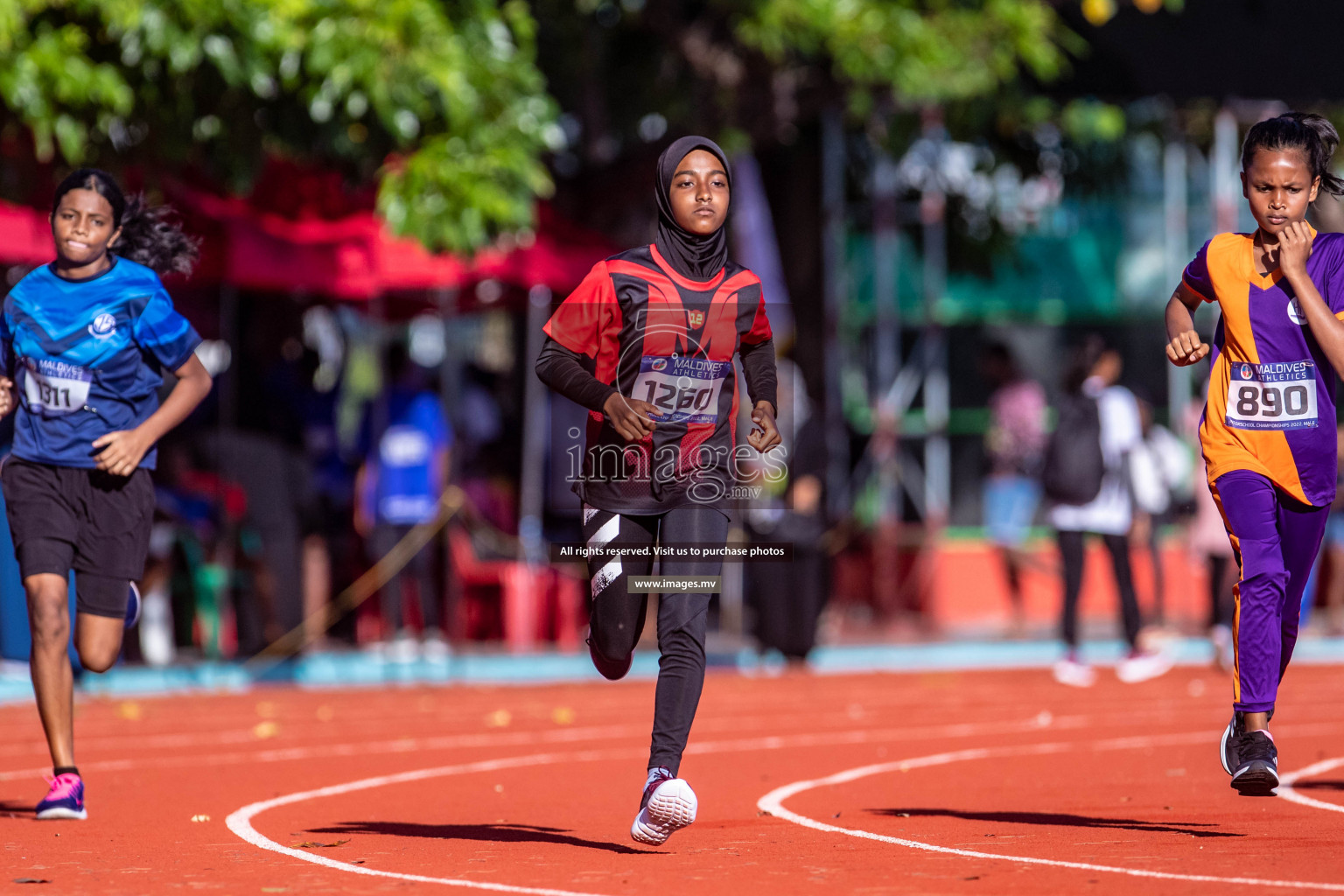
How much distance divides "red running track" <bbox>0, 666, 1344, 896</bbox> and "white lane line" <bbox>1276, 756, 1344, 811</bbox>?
0.05 meters

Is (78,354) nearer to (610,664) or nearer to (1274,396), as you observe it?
(610,664)

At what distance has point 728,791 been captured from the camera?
8.13m

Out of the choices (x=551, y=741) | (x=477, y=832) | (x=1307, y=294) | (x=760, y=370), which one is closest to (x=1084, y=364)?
(x=551, y=741)

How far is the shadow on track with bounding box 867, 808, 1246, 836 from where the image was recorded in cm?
670

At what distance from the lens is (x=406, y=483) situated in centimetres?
1469

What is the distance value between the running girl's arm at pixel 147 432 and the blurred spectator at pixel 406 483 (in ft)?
23.3

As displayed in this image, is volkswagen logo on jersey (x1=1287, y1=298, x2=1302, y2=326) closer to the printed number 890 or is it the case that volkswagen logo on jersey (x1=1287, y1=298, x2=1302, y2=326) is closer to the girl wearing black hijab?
the printed number 890

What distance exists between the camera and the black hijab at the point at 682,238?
641cm

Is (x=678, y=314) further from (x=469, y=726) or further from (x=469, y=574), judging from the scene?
(x=469, y=574)

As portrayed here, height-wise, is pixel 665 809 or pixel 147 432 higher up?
pixel 147 432

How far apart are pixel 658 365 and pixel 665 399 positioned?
105 millimetres

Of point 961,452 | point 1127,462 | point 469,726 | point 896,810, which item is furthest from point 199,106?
point 961,452

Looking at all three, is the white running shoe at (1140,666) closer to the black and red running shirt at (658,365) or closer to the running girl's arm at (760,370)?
the running girl's arm at (760,370)

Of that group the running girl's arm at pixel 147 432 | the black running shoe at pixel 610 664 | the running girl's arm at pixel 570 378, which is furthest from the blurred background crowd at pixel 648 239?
the black running shoe at pixel 610 664
